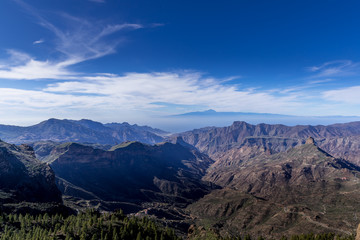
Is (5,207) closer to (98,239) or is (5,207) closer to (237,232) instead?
(98,239)

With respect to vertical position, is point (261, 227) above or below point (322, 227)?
below

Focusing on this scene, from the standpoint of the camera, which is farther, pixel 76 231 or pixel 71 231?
pixel 76 231

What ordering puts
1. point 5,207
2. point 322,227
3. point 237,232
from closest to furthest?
point 5,207 → point 322,227 → point 237,232

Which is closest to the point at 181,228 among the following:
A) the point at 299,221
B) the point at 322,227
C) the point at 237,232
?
the point at 237,232

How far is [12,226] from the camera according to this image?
103125 millimetres

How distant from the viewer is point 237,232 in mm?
194375

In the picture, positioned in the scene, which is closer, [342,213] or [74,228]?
[74,228]

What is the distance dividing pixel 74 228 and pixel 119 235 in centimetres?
2148

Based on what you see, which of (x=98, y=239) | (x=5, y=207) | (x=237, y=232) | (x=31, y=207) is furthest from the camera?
(x=237, y=232)

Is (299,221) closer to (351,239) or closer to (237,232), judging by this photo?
(237,232)

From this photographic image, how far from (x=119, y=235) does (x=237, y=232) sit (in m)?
134

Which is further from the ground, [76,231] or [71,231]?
[71,231]

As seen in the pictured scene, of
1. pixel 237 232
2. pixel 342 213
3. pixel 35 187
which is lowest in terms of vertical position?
pixel 237 232

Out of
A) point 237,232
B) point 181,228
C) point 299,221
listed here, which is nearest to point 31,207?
point 181,228
